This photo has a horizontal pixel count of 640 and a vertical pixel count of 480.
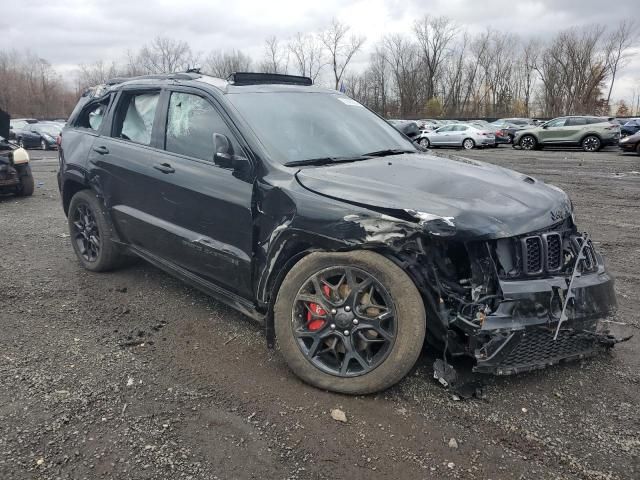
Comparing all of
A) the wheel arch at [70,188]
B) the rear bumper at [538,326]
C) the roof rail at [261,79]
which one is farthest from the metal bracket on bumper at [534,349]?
the wheel arch at [70,188]

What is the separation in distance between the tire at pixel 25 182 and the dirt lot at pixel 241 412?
21.4 feet

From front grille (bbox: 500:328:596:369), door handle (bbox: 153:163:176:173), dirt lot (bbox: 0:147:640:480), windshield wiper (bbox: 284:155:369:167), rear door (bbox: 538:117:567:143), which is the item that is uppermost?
rear door (bbox: 538:117:567:143)

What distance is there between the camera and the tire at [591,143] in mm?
21828

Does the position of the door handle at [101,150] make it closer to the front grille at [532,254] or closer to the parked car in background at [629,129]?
the front grille at [532,254]

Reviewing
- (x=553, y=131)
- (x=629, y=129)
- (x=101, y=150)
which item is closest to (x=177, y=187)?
(x=101, y=150)

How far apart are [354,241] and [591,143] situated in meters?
22.9

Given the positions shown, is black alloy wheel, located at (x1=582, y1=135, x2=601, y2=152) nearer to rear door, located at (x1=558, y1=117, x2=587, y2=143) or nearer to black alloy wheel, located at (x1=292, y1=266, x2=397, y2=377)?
rear door, located at (x1=558, y1=117, x2=587, y2=143)

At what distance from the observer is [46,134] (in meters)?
24.4

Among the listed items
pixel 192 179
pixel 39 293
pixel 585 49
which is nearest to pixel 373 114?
pixel 192 179

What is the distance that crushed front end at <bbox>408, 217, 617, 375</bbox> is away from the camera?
2.63 metres

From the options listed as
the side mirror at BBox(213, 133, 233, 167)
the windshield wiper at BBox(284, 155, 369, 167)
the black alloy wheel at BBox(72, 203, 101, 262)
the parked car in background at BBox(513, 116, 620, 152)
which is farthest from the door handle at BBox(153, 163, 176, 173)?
the parked car in background at BBox(513, 116, 620, 152)

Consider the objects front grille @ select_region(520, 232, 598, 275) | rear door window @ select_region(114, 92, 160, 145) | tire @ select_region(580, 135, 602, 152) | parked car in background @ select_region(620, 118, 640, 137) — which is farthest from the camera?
parked car in background @ select_region(620, 118, 640, 137)

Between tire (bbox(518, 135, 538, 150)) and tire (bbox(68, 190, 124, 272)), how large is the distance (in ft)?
75.1

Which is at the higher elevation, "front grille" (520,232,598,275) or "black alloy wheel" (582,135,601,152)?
"black alloy wheel" (582,135,601,152)
